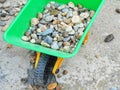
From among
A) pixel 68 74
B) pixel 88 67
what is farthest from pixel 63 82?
pixel 88 67

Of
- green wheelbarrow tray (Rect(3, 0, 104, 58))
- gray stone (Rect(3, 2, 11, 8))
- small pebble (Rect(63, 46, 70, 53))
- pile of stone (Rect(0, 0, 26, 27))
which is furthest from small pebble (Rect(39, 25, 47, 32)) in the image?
gray stone (Rect(3, 2, 11, 8))

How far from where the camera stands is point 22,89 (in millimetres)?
2139

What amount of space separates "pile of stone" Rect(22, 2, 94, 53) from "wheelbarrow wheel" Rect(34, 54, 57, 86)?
0.11 m

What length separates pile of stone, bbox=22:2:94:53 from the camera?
6.82 feet

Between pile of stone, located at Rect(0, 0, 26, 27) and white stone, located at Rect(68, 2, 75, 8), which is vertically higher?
white stone, located at Rect(68, 2, 75, 8)

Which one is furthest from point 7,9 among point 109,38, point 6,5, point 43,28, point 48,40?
point 109,38

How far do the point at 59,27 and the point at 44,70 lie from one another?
0.30 meters

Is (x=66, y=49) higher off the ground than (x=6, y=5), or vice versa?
(x=66, y=49)

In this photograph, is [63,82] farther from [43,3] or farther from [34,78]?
[43,3]

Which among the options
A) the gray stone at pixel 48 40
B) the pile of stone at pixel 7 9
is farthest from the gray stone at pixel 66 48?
the pile of stone at pixel 7 9

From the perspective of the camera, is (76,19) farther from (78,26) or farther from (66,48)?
(66,48)

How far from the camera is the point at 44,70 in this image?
2133 mm

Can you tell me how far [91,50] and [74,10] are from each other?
1.03ft

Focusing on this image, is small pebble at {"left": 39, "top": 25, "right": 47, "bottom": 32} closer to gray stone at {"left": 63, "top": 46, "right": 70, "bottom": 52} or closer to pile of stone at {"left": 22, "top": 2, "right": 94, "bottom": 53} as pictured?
pile of stone at {"left": 22, "top": 2, "right": 94, "bottom": 53}
